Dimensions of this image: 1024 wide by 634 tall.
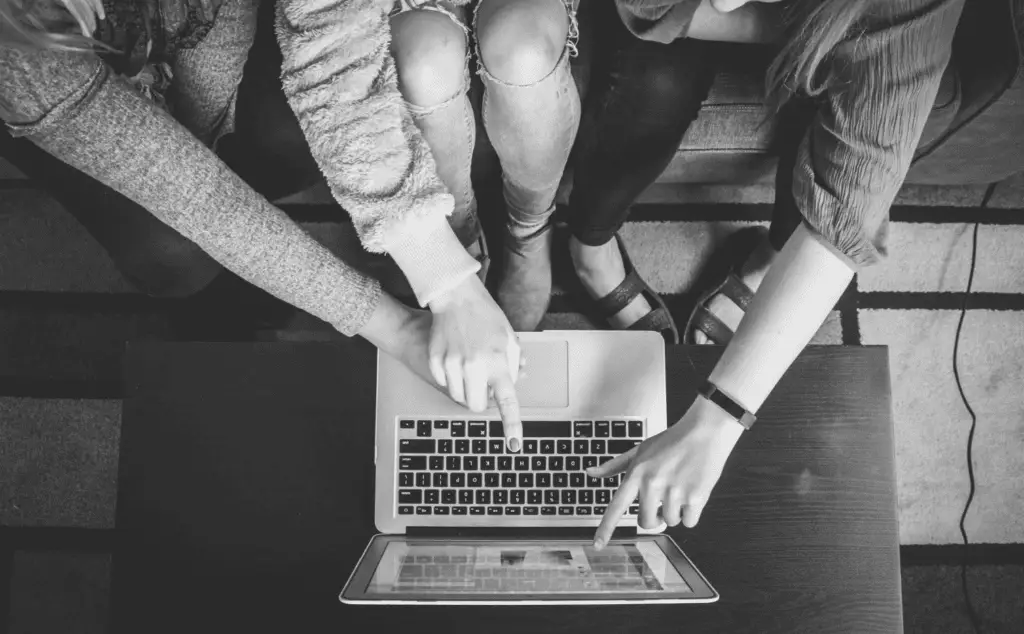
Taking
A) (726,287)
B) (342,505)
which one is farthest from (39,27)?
(726,287)

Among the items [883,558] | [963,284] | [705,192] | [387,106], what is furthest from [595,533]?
[963,284]

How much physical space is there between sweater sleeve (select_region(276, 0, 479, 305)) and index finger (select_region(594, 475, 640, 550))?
33cm

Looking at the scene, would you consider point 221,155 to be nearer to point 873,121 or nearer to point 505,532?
point 505,532

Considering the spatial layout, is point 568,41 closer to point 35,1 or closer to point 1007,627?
point 35,1

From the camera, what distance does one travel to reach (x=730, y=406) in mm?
699

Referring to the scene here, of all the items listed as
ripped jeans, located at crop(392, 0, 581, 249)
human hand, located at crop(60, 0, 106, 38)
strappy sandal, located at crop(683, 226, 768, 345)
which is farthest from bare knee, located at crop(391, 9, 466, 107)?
strappy sandal, located at crop(683, 226, 768, 345)

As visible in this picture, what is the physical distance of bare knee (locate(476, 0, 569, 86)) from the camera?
73cm

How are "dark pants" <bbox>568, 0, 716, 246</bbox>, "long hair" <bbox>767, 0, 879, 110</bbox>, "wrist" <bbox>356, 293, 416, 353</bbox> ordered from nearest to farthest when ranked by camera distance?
"long hair" <bbox>767, 0, 879, 110</bbox> → "wrist" <bbox>356, 293, 416, 353</bbox> → "dark pants" <bbox>568, 0, 716, 246</bbox>

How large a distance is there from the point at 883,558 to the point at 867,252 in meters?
0.35

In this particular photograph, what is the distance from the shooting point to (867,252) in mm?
690

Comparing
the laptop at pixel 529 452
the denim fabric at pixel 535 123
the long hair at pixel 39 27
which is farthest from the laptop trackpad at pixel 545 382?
the long hair at pixel 39 27

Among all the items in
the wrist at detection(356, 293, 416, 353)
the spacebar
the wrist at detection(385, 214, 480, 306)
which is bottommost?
the spacebar

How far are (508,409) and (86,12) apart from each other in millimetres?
564

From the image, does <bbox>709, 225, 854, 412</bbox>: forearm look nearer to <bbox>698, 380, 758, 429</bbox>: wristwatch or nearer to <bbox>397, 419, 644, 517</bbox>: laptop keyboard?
<bbox>698, 380, 758, 429</bbox>: wristwatch
